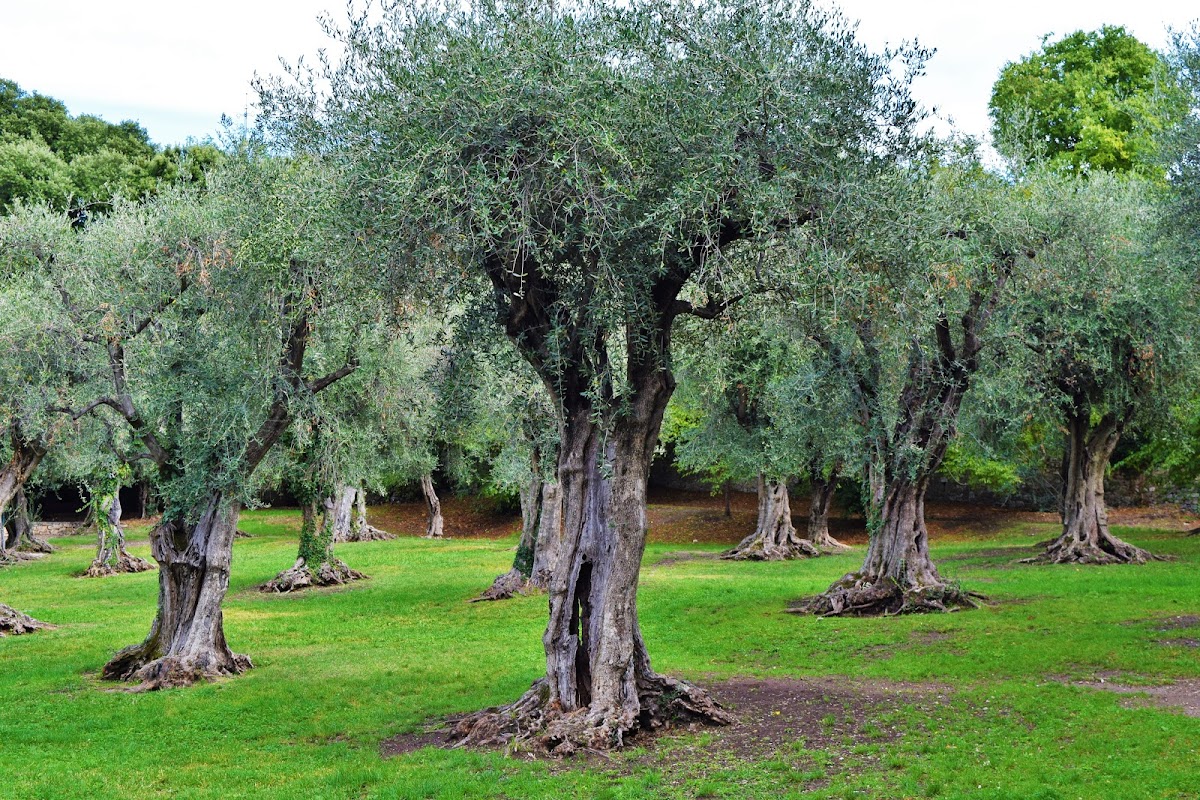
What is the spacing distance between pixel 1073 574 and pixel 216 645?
19.2 m

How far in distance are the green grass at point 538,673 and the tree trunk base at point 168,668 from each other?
43 cm

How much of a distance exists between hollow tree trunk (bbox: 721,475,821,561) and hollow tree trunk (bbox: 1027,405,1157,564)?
8441 mm

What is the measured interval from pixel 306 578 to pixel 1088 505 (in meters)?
21.5

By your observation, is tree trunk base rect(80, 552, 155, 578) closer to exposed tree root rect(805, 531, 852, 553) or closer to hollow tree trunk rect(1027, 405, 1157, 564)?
exposed tree root rect(805, 531, 852, 553)

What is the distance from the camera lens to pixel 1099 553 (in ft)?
87.6

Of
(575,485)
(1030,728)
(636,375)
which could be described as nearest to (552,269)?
(636,375)

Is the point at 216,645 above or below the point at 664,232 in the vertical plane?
below

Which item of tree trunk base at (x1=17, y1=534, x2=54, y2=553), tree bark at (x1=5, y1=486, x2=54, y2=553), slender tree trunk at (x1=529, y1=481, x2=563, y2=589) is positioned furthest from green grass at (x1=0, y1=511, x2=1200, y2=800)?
tree trunk base at (x1=17, y1=534, x2=54, y2=553)

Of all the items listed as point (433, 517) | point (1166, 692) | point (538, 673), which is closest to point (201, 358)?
point (538, 673)

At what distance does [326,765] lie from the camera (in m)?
11.0

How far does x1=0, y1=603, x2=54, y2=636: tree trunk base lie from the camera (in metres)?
21.7

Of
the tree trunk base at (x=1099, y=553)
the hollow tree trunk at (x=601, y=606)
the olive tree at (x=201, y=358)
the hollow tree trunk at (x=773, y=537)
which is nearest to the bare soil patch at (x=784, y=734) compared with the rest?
the hollow tree trunk at (x=601, y=606)

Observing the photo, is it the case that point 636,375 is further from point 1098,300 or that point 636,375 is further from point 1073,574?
point 1073,574

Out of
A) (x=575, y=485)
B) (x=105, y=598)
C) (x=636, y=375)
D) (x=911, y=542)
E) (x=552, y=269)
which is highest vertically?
(x=552, y=269)
